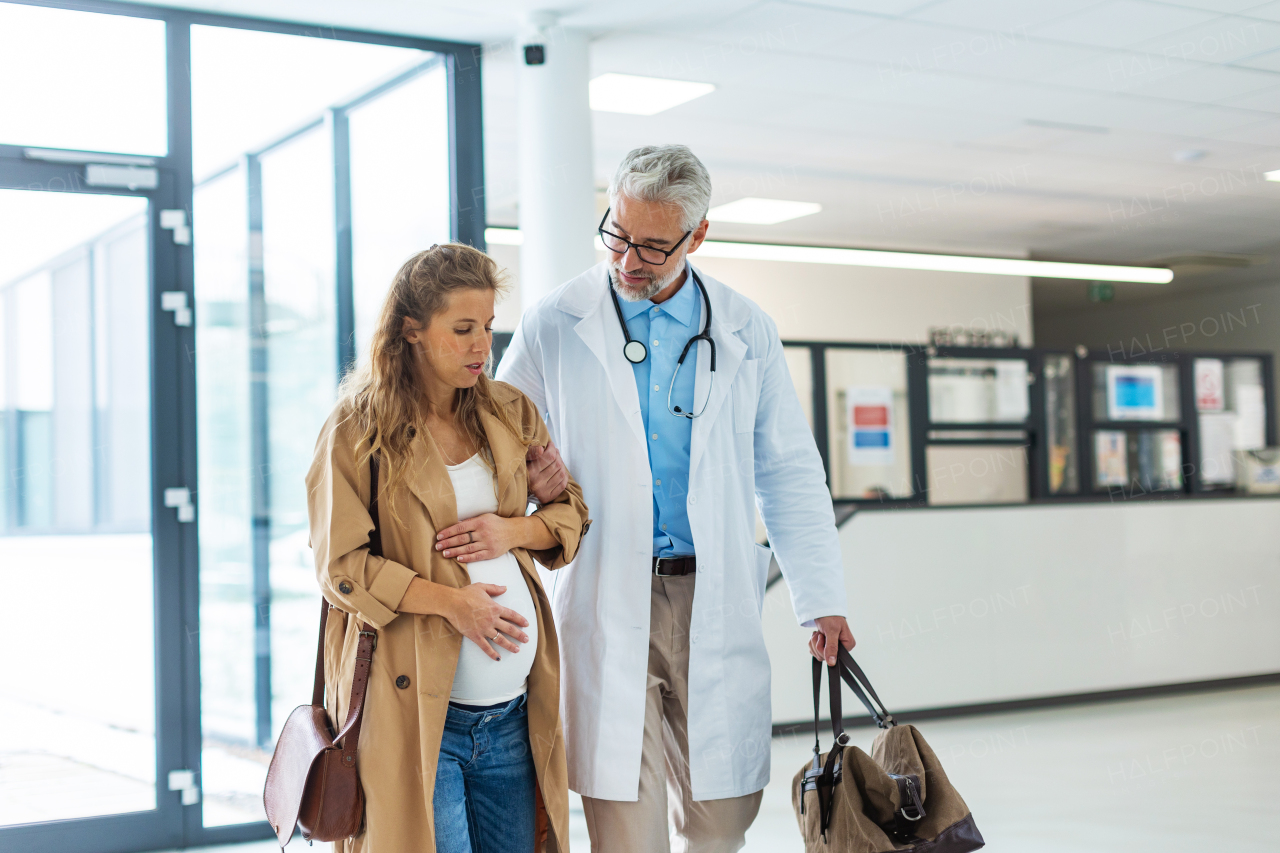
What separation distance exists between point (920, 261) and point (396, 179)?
224 inches

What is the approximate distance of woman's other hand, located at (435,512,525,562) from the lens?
1836 millimetres

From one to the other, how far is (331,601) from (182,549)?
8.46 ft

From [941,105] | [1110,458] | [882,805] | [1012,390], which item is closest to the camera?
[882,805]

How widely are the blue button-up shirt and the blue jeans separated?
438mm

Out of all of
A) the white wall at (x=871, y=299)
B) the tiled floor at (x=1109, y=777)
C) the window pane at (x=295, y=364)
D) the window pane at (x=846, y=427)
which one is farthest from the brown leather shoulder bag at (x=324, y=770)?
the white wall at (x=871, y=299)

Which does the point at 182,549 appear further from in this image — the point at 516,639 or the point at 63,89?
the point at 516,639

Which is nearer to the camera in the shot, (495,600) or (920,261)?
(495,600)

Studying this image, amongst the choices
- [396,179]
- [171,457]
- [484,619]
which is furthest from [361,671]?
[396,179]

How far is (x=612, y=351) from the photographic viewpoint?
7.23ft

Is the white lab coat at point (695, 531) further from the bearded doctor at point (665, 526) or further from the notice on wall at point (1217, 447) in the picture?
the notice on wall at point (1217, 447)

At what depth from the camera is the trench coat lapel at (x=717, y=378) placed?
85.7 inches

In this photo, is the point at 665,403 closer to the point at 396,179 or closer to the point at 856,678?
the point at 856,678

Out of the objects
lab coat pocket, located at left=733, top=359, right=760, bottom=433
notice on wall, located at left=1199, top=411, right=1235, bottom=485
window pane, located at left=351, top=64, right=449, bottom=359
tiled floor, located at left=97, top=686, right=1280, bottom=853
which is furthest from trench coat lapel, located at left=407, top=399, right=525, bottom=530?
notice on wall, located at left=1199, top=411, right=1235, bottom=485

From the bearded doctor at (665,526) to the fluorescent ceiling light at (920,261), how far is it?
17.3 feet
